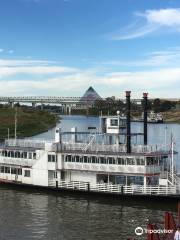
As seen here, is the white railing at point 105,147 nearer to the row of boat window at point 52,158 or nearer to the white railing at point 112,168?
the row of boat window at point 52,158

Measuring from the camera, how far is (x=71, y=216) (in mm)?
41875

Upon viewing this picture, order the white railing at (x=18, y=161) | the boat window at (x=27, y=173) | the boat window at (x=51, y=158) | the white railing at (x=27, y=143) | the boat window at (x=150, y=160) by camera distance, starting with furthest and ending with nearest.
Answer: the white railing at (x=27, y=143), the white railing at (x=18, y=161), the boat window at (x=27, y=173), the boat window at (x=51, y=158), the boat window at (x=150, y=160)

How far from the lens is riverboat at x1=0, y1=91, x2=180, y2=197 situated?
4688cm

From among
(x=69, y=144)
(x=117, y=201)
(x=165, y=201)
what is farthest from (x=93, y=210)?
(x=69, y=144)

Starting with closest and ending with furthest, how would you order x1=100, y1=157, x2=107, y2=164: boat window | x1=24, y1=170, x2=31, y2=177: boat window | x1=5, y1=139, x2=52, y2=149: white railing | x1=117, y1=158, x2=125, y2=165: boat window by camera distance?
x1=117, y1=158, x2=125, y2=165: boat window → x1=100, y1=157, x2=107, y2=164: boat window → x1=24, y1=170, x2=31, y2=177: boat window → x1=5, y1=139, x2=52, y2=149: white railing

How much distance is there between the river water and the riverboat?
1.21 meters

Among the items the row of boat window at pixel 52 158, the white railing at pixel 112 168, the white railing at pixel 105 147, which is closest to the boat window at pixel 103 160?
the white railing at pixel 112 168

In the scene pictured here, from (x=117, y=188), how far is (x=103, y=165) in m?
2.77

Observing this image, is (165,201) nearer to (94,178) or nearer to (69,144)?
(94,178)

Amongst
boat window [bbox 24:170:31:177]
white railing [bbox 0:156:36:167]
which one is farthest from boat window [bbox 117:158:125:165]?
boat window [bbox 24:170:31:177]

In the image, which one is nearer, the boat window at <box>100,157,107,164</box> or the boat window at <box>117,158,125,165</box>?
the boat window at <box>117,158,125,165</box>

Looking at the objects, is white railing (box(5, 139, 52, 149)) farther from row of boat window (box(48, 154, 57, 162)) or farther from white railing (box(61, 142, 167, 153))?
white railing (box(61, 142, 167, 153))

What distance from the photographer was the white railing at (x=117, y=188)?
45.4 m

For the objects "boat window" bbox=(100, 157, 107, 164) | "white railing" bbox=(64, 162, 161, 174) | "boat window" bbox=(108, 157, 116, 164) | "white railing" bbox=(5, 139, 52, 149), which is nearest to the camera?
"white railing" bbox=(64, 162, 161, 174)
